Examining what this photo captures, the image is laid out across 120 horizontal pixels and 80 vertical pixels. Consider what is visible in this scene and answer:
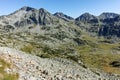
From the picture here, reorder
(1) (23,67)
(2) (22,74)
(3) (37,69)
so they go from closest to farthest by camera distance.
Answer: (2) (22,74) < (1) (23,67) < (3) (37,69)

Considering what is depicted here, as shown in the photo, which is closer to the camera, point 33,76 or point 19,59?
point 33,76

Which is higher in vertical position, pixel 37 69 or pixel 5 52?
pixel 5 52

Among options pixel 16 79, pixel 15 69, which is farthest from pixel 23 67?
pixel 16 79

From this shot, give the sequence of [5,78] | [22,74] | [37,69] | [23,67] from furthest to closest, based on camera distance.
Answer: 1. [37,69]
2. [23,67]
3. [22,74]
4. [5,78]

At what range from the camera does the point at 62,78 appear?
46812 mm

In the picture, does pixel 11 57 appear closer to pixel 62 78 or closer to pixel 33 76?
pixel 33 76

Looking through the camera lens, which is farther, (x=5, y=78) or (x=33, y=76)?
(x=33, y=76)

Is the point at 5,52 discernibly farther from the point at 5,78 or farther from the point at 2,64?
the point at 5,78

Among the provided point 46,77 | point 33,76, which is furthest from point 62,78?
point 33,76

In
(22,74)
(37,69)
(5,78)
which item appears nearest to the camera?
(5,78)

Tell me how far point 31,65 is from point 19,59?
2727 mm

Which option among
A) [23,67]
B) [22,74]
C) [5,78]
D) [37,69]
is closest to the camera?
[5,78]

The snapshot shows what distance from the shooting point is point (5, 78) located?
1453 inches

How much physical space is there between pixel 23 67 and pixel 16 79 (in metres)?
5.45
